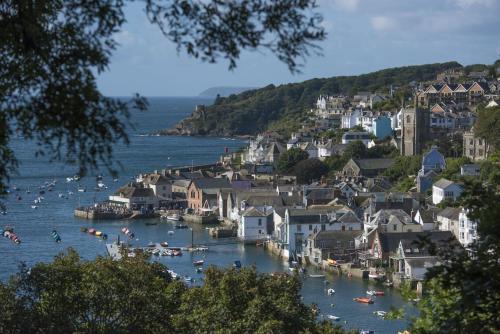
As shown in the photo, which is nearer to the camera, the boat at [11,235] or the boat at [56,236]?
the boat at [11,235]

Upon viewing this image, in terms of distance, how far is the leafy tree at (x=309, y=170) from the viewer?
135 ft

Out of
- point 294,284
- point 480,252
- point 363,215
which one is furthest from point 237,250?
point 480,252

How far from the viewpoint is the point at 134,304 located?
12.3 m

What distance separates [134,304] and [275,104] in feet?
258

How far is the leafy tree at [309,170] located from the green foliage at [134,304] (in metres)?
28.0

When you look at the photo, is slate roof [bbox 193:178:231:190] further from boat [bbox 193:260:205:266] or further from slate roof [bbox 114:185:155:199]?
boat [bbox 193:260:205:266]

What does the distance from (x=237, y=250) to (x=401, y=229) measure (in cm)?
466

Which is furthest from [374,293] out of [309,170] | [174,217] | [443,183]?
[309,170]

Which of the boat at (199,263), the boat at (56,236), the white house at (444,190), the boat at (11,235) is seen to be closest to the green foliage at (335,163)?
the white house at (444,190)

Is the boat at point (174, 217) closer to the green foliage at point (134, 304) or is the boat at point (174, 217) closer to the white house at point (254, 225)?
the white house at point (254, 225)

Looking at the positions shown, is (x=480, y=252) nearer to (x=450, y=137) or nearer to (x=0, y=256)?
(x=0, y=256)

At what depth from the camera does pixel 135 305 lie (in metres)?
12.3

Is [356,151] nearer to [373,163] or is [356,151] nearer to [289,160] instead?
[373,163]

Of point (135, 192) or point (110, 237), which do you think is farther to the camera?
point (135, 192)
